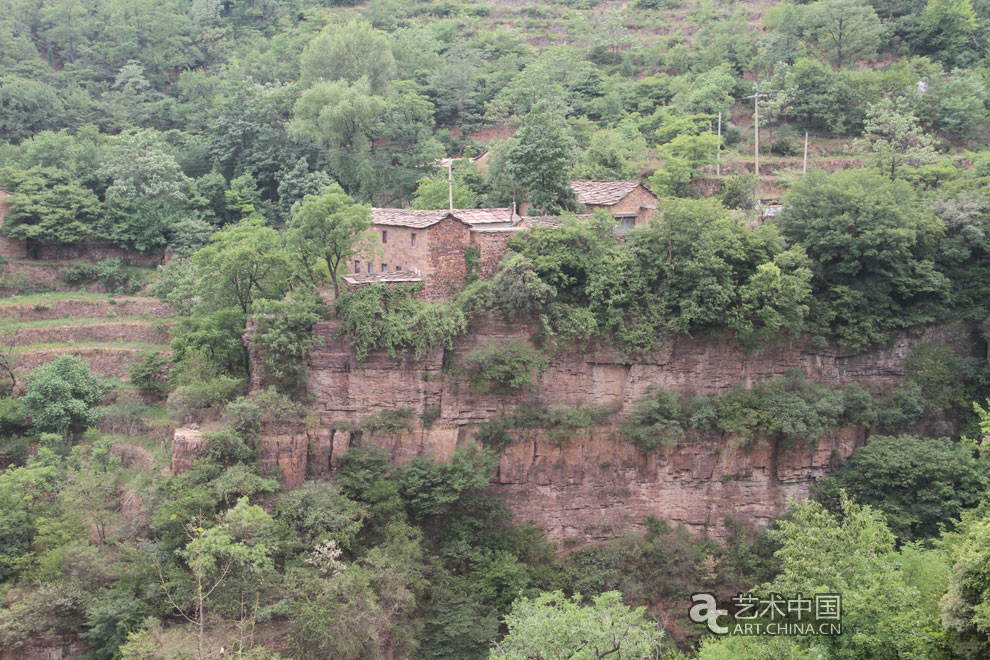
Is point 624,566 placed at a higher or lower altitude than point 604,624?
lower

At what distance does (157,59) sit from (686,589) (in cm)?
4459

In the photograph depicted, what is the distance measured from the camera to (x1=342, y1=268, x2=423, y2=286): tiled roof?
29.2 metres

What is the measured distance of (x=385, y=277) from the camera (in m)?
29.8

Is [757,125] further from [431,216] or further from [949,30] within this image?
[431,216]

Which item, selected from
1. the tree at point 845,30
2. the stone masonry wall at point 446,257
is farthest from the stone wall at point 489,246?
the tree at point 845,30

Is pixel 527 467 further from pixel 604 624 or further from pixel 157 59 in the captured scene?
pixel 157 59

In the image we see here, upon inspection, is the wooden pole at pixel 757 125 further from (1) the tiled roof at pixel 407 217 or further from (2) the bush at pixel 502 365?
(1) the tiled roof at pixel 407 217

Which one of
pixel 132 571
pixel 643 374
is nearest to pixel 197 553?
pixel 132 571

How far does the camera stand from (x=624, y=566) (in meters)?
29.7

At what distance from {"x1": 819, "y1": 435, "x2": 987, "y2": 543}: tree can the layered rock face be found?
1.83 m

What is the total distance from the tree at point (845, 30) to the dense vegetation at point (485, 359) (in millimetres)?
3605

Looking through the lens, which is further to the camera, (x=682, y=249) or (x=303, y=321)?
(x=682, y=249)

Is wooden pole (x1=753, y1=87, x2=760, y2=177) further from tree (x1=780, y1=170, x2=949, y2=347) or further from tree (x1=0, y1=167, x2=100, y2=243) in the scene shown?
tree (x1=0, y1=167, x2=100, y2=243)

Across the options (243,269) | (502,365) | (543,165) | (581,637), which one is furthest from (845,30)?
(581,637)
